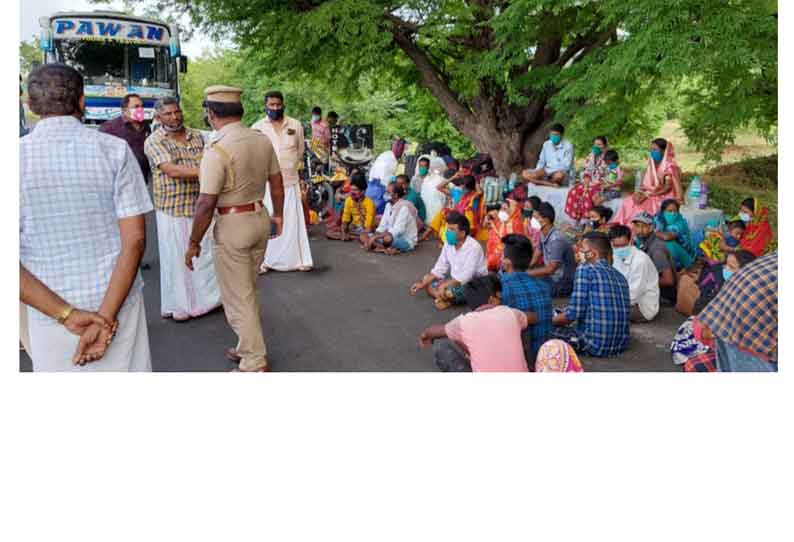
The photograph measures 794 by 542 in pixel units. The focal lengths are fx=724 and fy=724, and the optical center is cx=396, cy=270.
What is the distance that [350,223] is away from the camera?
25.3ft

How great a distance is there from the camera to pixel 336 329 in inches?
190

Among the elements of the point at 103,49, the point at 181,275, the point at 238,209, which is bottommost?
the point at 181,275

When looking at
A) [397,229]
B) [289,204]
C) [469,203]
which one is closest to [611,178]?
[469,203]

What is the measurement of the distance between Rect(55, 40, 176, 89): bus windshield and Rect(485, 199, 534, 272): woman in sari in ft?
26.0

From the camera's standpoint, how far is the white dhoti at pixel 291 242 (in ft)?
19.7

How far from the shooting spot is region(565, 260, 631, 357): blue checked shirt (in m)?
4.11

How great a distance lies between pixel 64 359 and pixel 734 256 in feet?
12.1

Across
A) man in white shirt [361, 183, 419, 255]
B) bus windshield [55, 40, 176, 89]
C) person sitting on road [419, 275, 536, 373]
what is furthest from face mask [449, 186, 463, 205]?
bus windshield [55, 40, 176, 89]

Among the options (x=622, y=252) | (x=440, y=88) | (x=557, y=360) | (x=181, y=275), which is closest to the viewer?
(x=557, y=360)

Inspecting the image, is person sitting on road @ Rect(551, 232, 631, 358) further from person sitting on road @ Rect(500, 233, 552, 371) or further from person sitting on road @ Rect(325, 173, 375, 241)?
person sitting on road @ Rect(325, 173, 375, 241)

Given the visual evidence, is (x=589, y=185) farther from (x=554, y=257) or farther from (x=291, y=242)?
(x=291, y=242)

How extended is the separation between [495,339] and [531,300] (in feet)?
1.88

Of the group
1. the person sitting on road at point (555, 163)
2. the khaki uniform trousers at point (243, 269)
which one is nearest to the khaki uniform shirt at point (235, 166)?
the khaki uniform trousers at point (243, 269)
